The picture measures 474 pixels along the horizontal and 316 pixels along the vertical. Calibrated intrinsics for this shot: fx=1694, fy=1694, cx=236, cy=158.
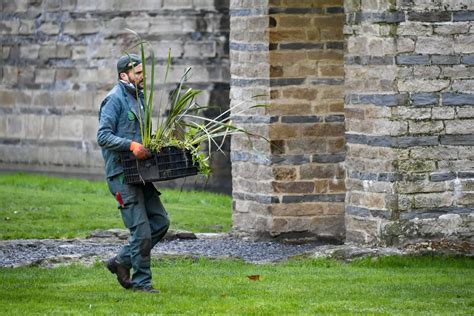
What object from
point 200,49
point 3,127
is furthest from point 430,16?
point 3,127

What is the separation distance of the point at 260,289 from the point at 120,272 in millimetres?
1261

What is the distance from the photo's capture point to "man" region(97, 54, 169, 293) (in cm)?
1406

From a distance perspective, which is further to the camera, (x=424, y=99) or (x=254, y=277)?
(x=424, y=99)

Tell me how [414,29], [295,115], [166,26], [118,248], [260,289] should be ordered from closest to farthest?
[260,289] < [414,29] < [118,248] < [295,115] < [166,26]

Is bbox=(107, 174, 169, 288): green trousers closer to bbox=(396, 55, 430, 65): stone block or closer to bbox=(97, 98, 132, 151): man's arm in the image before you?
bbox=(97, 98, 132, 151): man's arm

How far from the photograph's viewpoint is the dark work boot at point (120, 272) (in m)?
14.3

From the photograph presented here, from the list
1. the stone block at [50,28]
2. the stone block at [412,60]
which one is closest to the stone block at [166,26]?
the stone block at [50,28]

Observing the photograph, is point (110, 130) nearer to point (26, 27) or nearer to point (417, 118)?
point (417, 118)

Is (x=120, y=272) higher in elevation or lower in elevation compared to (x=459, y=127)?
lower

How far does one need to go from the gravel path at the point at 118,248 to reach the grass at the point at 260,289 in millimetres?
573

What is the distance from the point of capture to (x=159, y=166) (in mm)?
14031

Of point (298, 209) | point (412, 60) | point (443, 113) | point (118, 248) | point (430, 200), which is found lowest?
point (118, 248)

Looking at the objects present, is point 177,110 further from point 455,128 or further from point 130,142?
point 455,128

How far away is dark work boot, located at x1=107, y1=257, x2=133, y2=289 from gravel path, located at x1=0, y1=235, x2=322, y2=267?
7.56 feet
